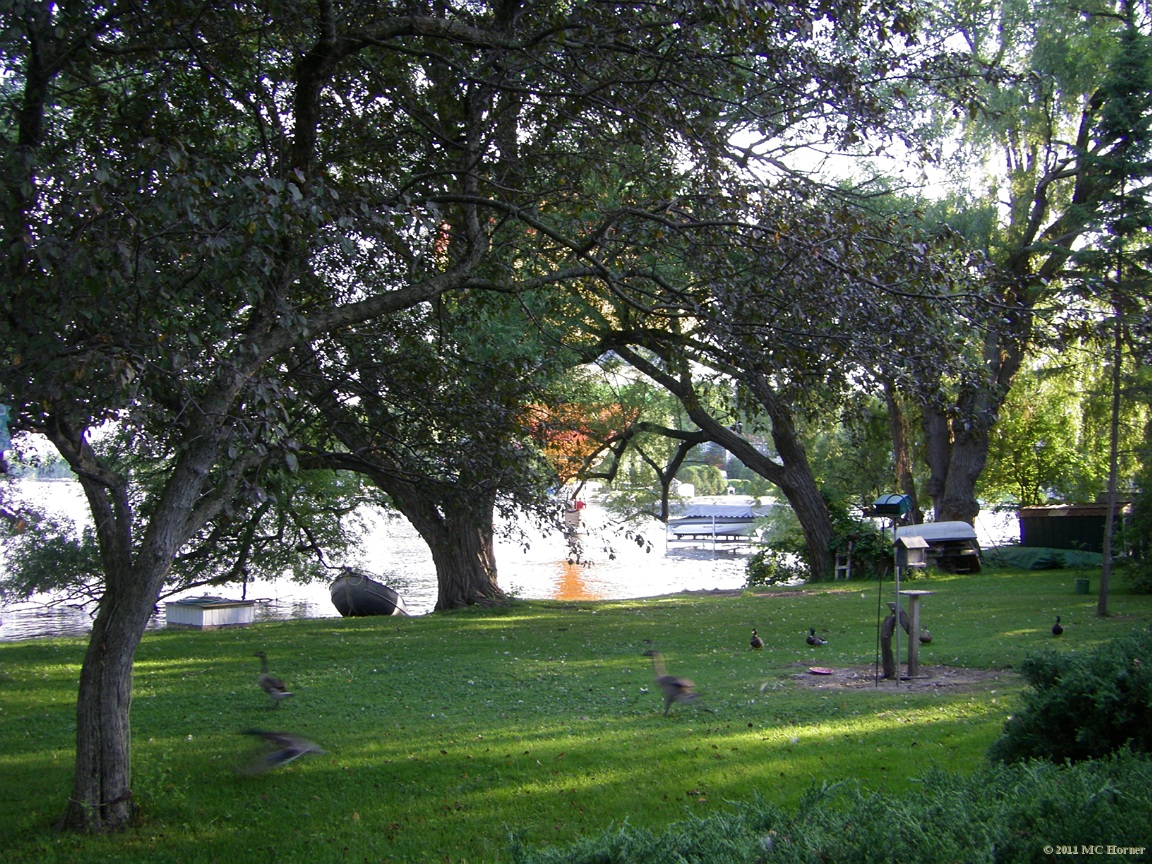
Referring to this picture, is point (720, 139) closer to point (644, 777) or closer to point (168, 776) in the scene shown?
point (644, 777)

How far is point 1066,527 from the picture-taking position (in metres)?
26.5

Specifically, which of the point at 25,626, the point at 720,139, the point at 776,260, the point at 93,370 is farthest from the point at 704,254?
the point at 25,626

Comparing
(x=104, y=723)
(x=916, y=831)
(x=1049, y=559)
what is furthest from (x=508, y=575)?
(x=916, y=831)

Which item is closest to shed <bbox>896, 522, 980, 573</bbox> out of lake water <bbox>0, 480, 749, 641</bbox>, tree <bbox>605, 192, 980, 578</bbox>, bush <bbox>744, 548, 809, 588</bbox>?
bush <bbox>744, 548, 809, 588</bbox>

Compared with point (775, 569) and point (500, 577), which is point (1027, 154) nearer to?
point (775, 569)

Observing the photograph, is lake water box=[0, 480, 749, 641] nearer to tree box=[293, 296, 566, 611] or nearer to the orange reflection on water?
the orange reflection on water

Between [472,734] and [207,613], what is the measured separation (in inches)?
589

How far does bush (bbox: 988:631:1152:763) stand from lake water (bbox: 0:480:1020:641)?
17.3 feet

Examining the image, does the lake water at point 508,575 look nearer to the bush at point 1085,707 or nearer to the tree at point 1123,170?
the bush at point 1085,707

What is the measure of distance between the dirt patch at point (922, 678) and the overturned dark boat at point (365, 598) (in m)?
13.0

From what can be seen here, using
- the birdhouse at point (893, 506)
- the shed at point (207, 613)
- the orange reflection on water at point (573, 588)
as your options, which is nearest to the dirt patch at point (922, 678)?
the birdhouse at point (893, 506)

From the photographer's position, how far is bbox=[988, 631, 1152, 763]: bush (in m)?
5.20

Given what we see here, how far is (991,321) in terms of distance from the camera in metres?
7.56

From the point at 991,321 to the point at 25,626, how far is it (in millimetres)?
22641
